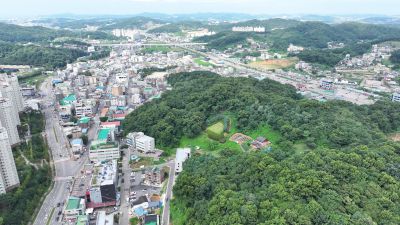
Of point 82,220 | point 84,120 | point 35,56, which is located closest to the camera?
point 82,220

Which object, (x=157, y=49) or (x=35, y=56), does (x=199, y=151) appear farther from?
(x=157, y=49)

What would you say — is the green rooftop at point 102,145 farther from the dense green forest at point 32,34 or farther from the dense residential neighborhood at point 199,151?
the dense green forest at point 32,34

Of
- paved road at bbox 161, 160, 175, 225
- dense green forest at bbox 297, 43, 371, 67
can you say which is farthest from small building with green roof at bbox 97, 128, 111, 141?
dense green forest at bbox 297, 43, 371, 67

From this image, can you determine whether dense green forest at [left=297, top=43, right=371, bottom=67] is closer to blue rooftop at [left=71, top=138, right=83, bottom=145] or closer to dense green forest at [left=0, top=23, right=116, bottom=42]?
blue rooftop at [left=71, top=138, right=83, bottom=145]

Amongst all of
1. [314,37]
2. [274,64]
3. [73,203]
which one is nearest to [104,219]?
[73,203]

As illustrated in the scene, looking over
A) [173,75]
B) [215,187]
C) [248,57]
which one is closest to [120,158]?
[215,187]

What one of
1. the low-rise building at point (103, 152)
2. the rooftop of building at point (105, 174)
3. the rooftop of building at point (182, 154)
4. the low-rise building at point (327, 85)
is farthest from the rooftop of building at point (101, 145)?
the low-rise building at point (327, 85)
